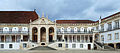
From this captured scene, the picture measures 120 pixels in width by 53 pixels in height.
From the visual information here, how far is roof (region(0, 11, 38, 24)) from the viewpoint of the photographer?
154 ft

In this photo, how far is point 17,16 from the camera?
48719mm

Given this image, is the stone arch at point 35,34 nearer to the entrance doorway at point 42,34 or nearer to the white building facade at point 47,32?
the white building facade at point 47,32

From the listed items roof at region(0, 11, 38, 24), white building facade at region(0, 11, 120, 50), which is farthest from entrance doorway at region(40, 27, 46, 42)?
roof at region(0, 11, 38, 24)

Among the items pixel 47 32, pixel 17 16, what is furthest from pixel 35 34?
pixel 17 16

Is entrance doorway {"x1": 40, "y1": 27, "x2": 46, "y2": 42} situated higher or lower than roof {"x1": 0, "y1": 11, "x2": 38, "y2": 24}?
lower

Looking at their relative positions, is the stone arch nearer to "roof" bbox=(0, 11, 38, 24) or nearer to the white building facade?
the white building facade

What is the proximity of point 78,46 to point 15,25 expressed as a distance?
60.4 ft

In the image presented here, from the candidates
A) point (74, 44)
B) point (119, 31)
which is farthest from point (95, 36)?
point (119, 31)

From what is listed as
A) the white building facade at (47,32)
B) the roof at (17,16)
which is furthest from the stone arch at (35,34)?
the roof at (17,16)

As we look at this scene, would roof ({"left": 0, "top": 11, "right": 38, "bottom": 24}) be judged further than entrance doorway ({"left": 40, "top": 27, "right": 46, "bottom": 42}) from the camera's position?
Yes

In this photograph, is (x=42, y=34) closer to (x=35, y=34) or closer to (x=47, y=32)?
(x=35, y=34)

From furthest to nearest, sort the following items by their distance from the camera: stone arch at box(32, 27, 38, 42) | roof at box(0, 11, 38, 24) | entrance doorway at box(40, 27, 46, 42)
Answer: roof at box(0, 11, 38, 24)
entrance doorway at box(40, 27, 46, 42)
stone arch at box(32, 27, 38, 42)

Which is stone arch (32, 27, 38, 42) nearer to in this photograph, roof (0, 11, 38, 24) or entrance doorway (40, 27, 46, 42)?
entrance doorway (40, 27, 46, 42)

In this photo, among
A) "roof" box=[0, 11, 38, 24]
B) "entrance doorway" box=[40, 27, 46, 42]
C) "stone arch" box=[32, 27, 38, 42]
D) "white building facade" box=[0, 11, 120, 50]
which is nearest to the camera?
"white building facade" box=[0, 11, 120, 50]
